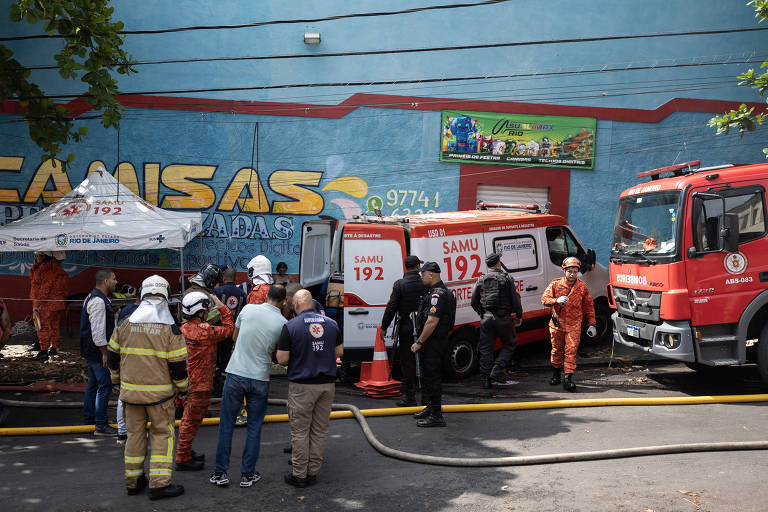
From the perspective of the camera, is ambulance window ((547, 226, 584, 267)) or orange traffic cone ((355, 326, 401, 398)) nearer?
orange traffic cone ((355, 326, 401, 398))

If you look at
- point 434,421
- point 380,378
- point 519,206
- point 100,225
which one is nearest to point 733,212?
point 519,206

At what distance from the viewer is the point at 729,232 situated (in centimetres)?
832

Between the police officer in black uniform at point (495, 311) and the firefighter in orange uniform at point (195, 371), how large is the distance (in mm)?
4162

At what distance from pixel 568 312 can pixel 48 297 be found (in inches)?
369

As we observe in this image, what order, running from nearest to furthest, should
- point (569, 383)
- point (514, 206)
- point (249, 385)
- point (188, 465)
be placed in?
point (249, 385), point (188, 465), point (569, 383), point (514, 206)

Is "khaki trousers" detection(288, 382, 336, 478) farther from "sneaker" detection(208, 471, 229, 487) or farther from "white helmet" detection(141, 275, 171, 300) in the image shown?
"white helmet" detection(141, 275, 171, 300)

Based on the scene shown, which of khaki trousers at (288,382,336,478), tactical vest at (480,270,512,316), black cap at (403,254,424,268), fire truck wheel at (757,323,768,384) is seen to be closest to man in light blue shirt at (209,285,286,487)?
khaki trousers at (288,382,336,478)

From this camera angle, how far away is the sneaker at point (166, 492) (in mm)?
5477

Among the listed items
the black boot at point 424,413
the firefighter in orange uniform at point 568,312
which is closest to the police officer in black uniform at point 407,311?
the black boot at point 424,413

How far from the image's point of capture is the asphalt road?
17.7 ft

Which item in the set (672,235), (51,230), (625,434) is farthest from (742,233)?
(51,230)

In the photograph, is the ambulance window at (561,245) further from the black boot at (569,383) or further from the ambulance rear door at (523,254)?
the black boot at (569,383)

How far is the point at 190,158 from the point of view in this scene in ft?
50.2

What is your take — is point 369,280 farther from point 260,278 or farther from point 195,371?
point 195,371
